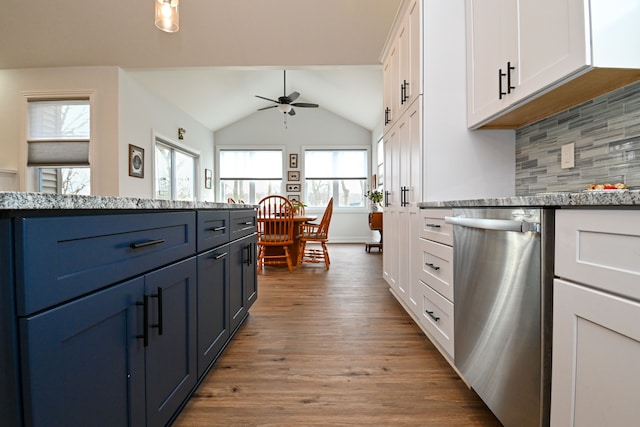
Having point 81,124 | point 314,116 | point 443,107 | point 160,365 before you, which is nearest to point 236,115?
point 314,116

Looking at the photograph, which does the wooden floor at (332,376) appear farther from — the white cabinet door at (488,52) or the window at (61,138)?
the window at (61,138)

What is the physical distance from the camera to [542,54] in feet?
4.22

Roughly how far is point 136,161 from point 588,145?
458 cm

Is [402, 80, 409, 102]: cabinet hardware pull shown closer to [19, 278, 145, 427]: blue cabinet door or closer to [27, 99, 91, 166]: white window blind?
[19, 278, 145, 427]: blue cabinet door

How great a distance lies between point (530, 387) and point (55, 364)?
120 centimetres

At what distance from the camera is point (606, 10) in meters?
1.03

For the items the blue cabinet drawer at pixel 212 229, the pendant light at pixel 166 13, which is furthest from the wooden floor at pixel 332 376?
the pendant light at pixel 166 13

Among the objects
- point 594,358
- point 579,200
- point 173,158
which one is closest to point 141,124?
point 173,158

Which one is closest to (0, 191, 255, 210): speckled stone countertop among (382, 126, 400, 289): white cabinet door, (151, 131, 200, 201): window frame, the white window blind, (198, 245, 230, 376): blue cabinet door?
(198, 245, 230, 376): blue cabinet door

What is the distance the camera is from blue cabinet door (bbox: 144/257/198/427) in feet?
3.07

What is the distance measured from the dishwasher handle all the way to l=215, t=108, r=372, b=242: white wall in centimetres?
619

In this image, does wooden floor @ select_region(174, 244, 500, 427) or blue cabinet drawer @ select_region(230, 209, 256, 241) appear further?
blue cabinet drawer @ select_region(230, 209, 256, 241)

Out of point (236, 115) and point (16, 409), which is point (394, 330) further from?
point (236, 115)

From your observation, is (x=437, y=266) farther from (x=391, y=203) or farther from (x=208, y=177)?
(x=208, y=177)
